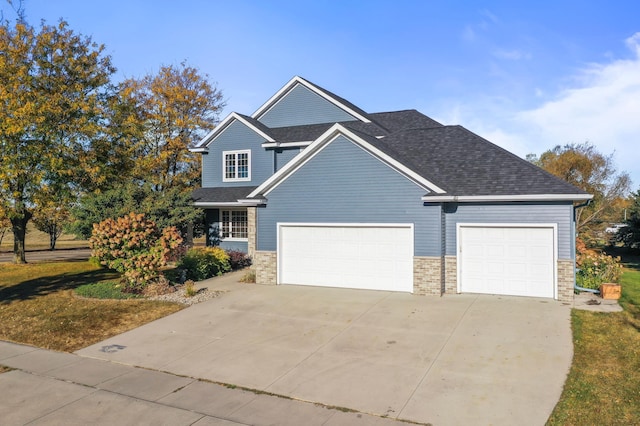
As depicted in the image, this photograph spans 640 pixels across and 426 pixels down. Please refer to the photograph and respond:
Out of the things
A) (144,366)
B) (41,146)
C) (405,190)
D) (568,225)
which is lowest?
(144,366)

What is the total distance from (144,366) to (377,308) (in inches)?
245

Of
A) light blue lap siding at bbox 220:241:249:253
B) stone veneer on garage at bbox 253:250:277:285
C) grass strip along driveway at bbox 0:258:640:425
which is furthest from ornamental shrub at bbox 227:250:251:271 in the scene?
grass strip along driveway at bbox 0:258:640:425

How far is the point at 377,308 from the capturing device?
476 inches

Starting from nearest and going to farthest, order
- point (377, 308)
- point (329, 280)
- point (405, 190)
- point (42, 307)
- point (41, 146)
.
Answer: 1. point (377, 308)
2. point (42, 307)
3. point (405, 190)
4. point (329, 280)
5. point (41, 146)

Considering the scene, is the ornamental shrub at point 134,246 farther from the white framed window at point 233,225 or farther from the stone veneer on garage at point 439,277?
the white framed window at point 233,225

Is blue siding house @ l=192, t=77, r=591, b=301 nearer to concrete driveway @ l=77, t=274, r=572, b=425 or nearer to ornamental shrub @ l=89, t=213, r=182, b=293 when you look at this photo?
concrete driveway @ l=77, t=274, r=572, b=425

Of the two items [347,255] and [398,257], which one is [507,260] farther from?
[347,255]

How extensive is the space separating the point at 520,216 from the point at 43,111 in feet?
70.2

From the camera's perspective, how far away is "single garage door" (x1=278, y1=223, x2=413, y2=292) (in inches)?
551

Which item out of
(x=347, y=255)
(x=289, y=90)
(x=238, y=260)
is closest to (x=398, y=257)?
(x=347, y=255)

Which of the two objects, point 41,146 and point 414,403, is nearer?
point 414,403

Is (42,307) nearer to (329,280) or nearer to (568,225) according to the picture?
(329,280)

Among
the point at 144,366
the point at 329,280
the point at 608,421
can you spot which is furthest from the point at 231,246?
the point at 608,421

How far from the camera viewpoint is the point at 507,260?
13398mm
